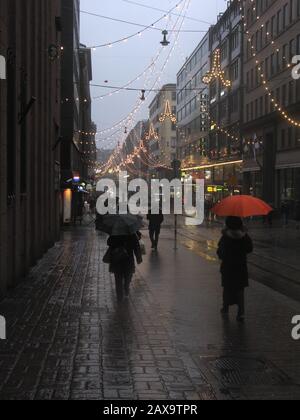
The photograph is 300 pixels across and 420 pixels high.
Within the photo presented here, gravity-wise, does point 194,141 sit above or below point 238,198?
above

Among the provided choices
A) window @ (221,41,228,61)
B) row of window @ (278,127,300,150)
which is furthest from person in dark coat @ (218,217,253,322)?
window @ (221,41,228,61)

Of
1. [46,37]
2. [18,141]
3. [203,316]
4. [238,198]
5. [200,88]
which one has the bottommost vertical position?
[203,316]

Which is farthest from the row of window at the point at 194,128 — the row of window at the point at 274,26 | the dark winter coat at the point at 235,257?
the dark winter coat at the point at 235,257

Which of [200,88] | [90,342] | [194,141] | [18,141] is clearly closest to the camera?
[90,342]

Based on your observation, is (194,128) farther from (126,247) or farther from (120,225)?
(120,225)

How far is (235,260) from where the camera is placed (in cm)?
952

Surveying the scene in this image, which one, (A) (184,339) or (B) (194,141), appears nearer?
(A) (184,339)

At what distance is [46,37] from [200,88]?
6375 centimetres

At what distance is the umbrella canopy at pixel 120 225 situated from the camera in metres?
10.9

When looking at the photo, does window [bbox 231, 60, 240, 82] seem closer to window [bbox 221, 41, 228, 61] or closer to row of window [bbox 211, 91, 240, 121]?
row of window [bbox 211, 91, 240, 121]

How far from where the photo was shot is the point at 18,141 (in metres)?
12.8

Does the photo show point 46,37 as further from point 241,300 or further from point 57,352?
point 57,352

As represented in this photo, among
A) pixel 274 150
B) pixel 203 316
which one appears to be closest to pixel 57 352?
pixel 203 316

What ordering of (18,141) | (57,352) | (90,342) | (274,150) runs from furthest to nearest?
(274,150)
(18,141)
(90,342)
(57,352)
